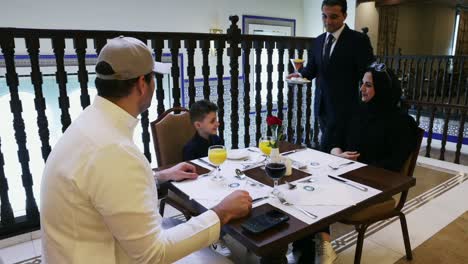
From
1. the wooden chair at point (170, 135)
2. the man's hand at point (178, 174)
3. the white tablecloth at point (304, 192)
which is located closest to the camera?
the white tablecloth at point (304, 192)

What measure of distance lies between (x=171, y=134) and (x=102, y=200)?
1449mm

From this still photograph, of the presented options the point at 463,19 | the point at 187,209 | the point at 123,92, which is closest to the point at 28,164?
the point at 187,209

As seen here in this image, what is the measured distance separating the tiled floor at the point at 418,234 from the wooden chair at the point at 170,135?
69 centimetres

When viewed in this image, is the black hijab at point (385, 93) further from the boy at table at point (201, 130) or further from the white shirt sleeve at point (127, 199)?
the white shirt sleeve at point (127, 199)

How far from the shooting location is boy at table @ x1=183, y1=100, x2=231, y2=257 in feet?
7.22

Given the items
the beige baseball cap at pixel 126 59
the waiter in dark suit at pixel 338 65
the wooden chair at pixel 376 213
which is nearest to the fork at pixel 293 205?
the wooden chair at pixel 376 213

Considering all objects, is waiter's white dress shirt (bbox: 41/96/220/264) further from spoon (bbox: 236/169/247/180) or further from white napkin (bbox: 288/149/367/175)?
white napkin (bbox: 288/149/367/175)

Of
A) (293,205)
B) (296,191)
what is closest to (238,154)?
(296,191)

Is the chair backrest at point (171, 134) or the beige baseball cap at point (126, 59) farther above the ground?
the beige baseball cap at point (126, 59)

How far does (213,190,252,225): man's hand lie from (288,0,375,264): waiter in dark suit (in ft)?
5.29

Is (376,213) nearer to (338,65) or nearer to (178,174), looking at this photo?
(178,174)

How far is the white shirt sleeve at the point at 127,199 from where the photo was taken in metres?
0.95

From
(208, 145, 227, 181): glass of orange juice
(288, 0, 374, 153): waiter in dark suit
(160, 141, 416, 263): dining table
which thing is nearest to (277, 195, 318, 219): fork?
(160, 141, 416, 263): dining table

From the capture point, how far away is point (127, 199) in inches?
37.7
